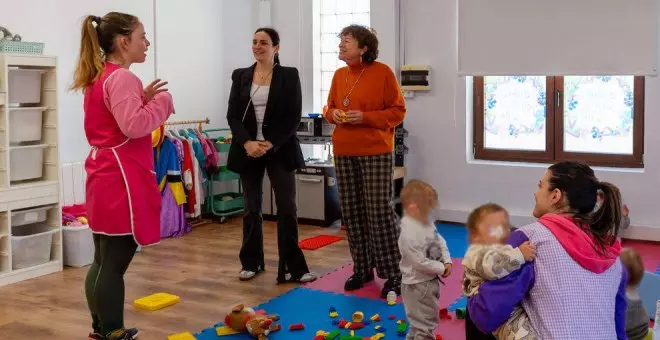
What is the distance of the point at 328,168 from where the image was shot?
21.1 ft

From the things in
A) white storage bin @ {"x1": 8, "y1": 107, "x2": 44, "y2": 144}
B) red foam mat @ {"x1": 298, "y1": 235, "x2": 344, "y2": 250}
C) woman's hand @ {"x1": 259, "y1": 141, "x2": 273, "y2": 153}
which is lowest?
red foam mat @ {"x1": 298, "y1": 235, "x2": 344, "y2": 250}

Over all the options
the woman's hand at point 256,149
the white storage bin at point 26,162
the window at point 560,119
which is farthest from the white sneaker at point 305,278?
the window at point 560,119

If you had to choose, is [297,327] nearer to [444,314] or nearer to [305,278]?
[444,314]

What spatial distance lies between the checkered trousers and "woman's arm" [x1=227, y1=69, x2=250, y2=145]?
574mm

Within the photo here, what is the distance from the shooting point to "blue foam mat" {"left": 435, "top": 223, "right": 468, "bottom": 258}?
5.30 meters

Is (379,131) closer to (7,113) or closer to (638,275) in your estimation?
(638,275)

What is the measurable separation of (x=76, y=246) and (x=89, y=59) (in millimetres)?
2469

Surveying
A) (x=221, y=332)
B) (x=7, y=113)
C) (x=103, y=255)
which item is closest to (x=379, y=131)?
(x=221, y=332)

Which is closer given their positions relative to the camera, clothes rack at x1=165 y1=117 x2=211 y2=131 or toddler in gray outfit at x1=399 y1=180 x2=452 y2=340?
toddler in gray outfit at x1=399 y1=180 x2=452 y2=340

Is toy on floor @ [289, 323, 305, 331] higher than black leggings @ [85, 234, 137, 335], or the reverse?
black leggings @ [85, 234, 137, 335]

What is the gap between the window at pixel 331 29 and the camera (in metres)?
6.79

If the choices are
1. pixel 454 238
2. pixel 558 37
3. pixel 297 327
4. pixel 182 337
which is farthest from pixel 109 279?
pixel 558 37

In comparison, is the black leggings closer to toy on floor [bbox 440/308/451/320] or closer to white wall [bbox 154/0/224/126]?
toy on floor [bbox 440/308/451/320]

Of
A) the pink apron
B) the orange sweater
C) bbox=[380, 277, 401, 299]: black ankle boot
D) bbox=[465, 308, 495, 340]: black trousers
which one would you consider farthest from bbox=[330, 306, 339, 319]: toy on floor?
bbox=[465, 308, 495, 340]: black trousers
